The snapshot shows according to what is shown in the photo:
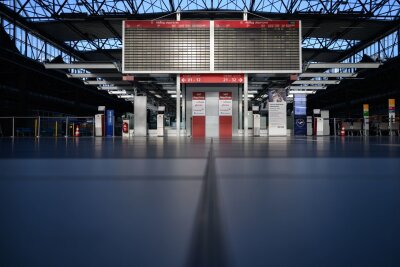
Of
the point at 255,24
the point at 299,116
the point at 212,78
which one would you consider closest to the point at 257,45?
the point at 255,24

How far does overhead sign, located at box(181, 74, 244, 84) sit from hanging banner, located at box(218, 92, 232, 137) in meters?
1.71

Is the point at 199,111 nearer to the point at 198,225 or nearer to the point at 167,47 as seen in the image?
the point at 167,47

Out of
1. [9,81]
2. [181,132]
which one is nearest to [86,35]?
[9,81]

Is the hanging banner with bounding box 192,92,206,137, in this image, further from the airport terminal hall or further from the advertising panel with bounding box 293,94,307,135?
the advertising panel with bounding box 293,94,307,135

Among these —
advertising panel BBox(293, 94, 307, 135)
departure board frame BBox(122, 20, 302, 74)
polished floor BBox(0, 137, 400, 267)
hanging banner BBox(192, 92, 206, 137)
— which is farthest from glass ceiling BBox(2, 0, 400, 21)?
polished floor BBox(0, 137, 400, 267)

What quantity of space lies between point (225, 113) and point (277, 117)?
2.93 metres

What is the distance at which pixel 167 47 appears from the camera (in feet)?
60.4

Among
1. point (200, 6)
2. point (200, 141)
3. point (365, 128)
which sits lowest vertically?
point (200, 141)

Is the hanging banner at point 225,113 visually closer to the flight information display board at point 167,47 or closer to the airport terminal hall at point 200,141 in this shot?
the airport terminal hall at point 200,141

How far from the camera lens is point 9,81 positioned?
32.1 metres

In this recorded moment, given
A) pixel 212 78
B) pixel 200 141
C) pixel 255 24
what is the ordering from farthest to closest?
1. pixel 212 78
2. pixel 255 24
3. pixel 200 141

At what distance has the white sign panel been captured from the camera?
65.4 feet

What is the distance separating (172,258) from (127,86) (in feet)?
91.0

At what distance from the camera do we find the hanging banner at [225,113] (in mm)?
20203
